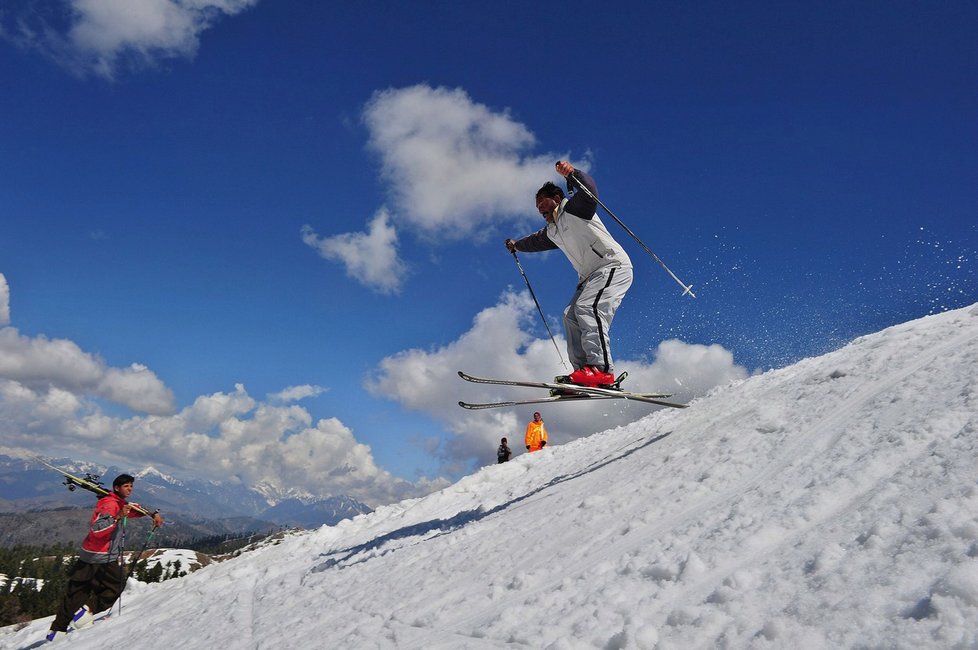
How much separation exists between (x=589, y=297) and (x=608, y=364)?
108 cm

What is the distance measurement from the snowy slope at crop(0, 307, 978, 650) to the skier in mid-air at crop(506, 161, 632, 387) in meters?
1.51

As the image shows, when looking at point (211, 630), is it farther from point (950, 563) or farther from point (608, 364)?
point (950, 563)

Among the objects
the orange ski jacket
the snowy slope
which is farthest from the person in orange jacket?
the snowy slope

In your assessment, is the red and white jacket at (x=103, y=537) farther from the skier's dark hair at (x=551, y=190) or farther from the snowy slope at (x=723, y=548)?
the skier's dark hair at (x=551, y=190)

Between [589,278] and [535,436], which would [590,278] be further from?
[535,436]

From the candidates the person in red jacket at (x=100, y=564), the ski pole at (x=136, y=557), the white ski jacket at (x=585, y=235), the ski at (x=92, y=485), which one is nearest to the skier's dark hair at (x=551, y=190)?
the white ski jacket at (x=585, y=235)

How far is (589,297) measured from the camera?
8.21m

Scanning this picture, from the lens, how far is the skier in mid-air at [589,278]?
8.12m

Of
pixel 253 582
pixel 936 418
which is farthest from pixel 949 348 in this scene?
pixel 253 582

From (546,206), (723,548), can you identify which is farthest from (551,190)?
(723,548)

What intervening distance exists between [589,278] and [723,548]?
539cm

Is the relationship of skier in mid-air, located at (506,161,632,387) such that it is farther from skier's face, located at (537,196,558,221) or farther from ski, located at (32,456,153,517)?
ski, located at (32,456,153,517)

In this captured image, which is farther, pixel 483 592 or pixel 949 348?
pixel 949 348

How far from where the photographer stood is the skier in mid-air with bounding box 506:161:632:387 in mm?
8125
